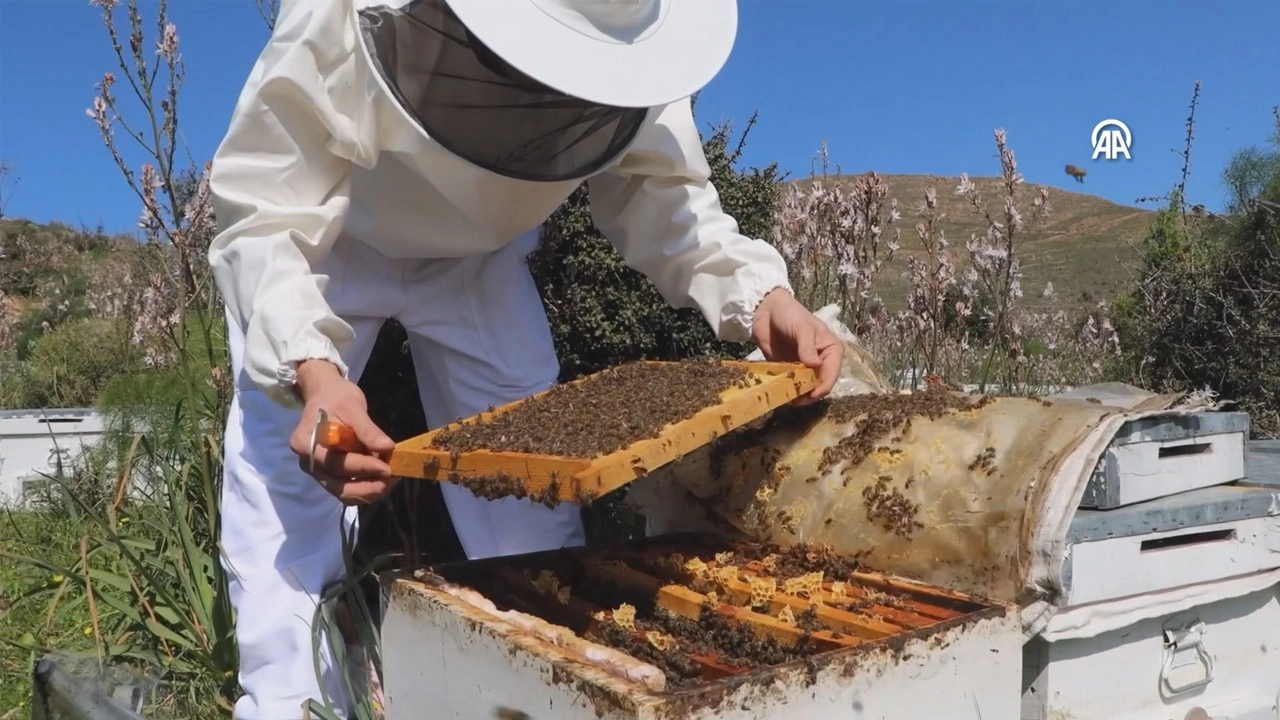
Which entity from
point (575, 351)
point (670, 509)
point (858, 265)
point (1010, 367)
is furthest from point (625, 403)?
point (1010, 367)

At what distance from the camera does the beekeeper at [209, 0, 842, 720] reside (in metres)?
1.77

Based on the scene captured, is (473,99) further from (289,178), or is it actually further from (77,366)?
(77,366)

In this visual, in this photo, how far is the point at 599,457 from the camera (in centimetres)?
145

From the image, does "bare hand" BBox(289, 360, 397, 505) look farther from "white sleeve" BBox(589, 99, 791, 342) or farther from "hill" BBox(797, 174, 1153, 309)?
"hill" BBox(797, 174, 1153, 309)

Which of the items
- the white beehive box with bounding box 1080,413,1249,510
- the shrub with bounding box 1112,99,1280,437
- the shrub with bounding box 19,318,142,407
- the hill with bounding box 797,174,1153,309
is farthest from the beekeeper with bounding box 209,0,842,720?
the hill with bounding box 797,174,1153,309

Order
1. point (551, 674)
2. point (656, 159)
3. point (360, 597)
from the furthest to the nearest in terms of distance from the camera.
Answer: point (656, 159) → point (360, 597) → point (551, 674)

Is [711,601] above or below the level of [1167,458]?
below

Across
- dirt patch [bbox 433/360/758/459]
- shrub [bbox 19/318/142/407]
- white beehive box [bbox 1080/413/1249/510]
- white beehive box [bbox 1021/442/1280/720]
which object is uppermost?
shrub [bbox 19/318/142/407]

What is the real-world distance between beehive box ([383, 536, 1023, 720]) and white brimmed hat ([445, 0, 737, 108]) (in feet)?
2.94

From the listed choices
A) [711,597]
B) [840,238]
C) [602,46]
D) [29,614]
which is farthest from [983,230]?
[29,614]

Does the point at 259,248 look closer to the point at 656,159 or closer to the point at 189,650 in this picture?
the point at 656,159

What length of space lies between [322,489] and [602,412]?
790 mm

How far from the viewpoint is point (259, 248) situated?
1898 mm

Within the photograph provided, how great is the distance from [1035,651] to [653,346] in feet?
6.50
